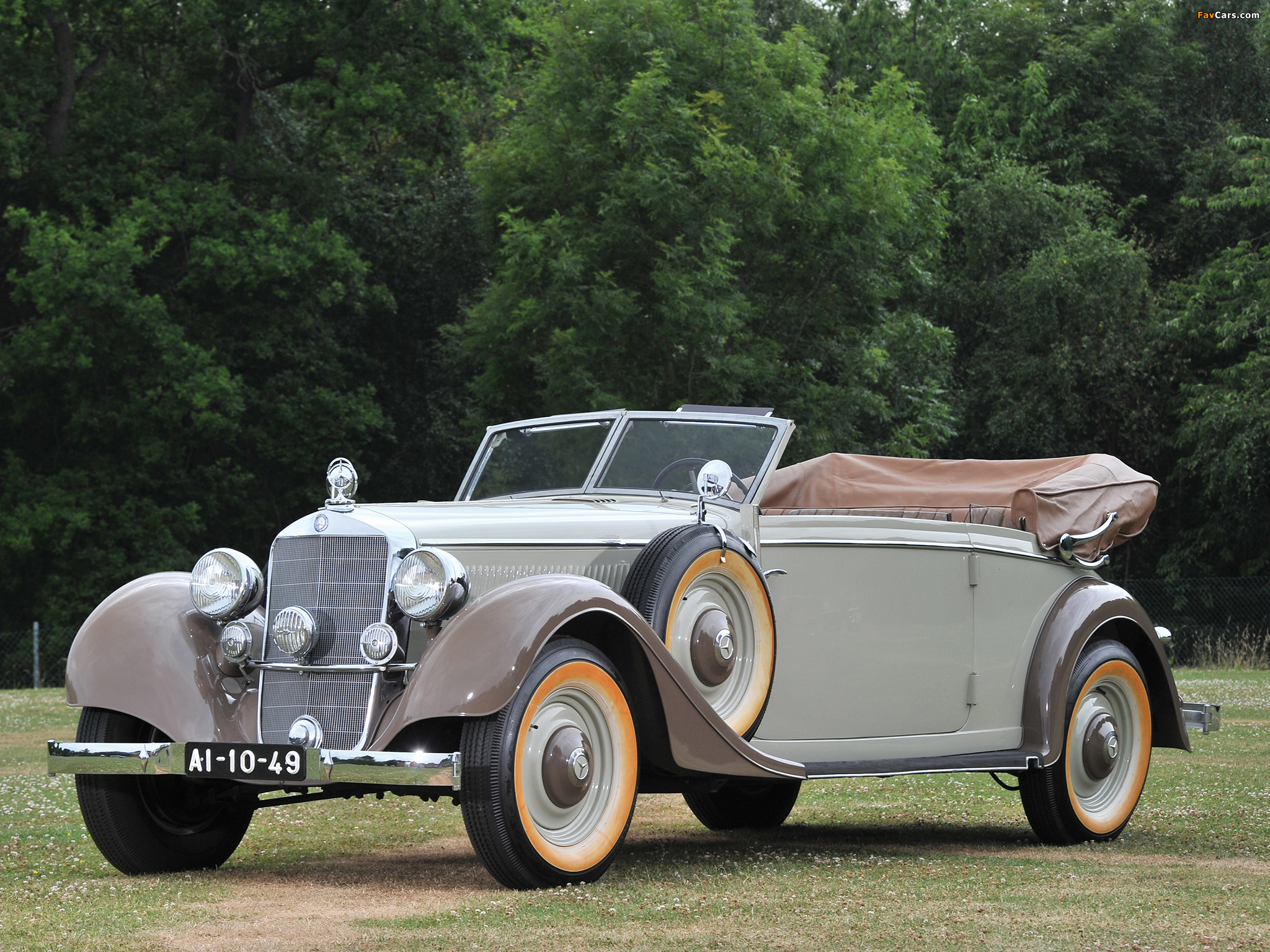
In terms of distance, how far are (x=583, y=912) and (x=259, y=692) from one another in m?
1.87

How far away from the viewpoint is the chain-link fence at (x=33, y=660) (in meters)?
27.3

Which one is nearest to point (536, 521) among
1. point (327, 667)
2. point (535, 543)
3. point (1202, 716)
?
point (535, 543)

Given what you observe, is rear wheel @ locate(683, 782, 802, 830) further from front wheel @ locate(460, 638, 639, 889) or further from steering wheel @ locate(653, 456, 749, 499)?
front wheel @ locate(460, 638, 639, 889)

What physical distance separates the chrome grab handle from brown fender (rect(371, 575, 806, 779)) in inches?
103

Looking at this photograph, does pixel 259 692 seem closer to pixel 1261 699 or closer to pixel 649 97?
pixel 1261 699

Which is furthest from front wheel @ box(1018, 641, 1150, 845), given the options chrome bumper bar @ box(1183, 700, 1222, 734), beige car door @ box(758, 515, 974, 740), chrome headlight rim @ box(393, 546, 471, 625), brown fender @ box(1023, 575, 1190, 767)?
chrome headlight rim @ box(393, 546, 471, 625)

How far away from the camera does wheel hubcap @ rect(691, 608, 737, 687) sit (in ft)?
22.3

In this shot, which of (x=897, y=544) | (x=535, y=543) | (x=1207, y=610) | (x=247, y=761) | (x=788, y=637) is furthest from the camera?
(x=1207, y=610)

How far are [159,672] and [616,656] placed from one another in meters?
1.88

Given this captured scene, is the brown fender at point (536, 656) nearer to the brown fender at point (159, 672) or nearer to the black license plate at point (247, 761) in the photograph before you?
the black license plate at point (247, 761)

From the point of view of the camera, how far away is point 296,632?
6383mm

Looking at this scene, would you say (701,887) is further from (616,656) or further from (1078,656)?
(1078,656)

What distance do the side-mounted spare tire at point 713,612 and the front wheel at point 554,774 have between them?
545 millimetres

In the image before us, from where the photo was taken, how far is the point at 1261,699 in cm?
1850
